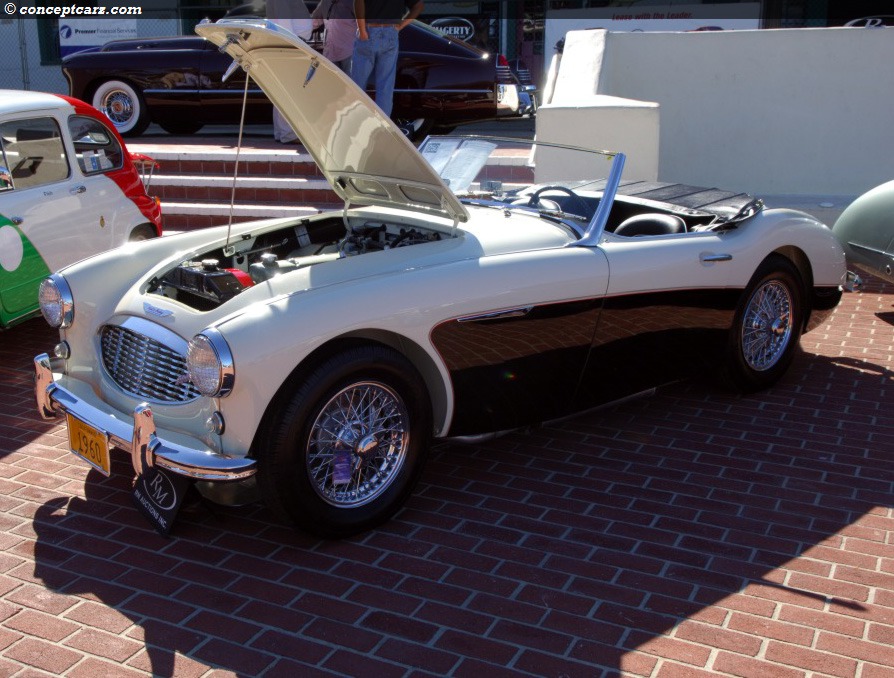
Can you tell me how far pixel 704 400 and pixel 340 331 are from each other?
8.20 ft

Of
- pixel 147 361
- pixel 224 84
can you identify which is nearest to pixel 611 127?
pixel 224 84

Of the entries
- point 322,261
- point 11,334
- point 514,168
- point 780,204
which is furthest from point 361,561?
point 780,204

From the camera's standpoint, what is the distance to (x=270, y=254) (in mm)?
4426

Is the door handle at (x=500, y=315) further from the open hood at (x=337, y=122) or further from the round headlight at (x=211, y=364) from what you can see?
the round headlight at (x=211, y=364)

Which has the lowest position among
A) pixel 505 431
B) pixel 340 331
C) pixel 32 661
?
pixel 32 661

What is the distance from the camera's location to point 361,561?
3602mm

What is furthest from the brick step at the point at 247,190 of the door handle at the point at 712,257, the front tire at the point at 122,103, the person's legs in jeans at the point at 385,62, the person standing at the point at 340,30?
the door handle at the point at 712,257

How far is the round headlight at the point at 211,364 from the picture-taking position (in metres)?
3.33

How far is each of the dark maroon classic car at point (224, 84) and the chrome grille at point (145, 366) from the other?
20.8 ft

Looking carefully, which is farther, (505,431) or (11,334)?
(11,334)

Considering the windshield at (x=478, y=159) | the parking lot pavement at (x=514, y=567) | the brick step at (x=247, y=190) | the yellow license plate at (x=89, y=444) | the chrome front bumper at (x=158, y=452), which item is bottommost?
the parking lot pavement at (x=514, y=567)

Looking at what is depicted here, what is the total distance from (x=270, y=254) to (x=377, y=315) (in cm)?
100

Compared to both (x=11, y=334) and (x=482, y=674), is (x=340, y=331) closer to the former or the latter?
(x=482, y=674)

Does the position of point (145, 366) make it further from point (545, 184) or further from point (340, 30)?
point (340, 30)
